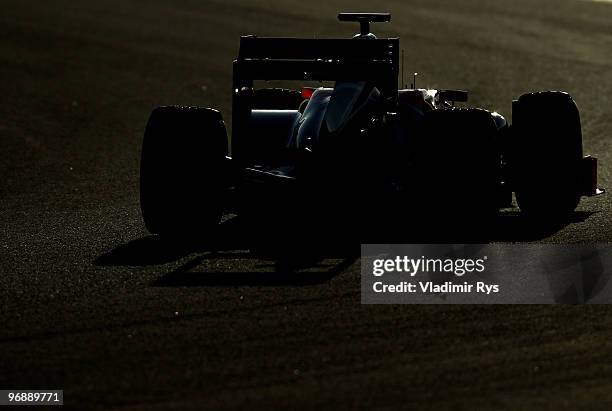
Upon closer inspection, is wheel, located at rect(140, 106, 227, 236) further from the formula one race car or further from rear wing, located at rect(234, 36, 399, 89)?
rear wing, located at rect(234, 36, 399, 89)

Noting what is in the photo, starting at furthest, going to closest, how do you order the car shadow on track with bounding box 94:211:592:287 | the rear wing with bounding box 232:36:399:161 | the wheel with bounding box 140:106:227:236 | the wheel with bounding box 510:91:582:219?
1. the wheel with bounding box 510:91:582:219
2. the wheel with bounding box 140:106:227:236
3. the rear wing with bounding box 232:36:399:161
4. the car shadow on track with bounding box 94:211:592:287

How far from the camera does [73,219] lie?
54.7 ft

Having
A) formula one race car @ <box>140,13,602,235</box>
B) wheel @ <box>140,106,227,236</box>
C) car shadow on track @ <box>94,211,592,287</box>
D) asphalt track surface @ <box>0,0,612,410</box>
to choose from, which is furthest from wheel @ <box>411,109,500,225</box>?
wheel @ <box>140,106,227,236</box>

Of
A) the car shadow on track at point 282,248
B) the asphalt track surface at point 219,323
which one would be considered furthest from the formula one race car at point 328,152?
the asphalt track surface at point 219,323

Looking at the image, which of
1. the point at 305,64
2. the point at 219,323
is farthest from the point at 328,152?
the point at 219,323

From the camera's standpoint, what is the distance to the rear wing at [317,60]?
48.1 feet

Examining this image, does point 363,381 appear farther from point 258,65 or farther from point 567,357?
point 258,65

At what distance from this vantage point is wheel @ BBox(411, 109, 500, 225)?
14.3m

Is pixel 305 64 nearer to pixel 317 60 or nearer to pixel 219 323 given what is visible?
pixel 317 60

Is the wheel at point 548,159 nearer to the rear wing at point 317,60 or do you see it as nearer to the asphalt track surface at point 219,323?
the asphalt track surface at point 219,323

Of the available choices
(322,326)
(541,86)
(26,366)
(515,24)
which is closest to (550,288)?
(322,326)

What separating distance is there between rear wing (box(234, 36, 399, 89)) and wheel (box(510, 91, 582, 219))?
1.75 m

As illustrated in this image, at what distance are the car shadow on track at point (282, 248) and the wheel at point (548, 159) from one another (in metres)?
0.33

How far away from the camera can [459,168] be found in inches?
563
